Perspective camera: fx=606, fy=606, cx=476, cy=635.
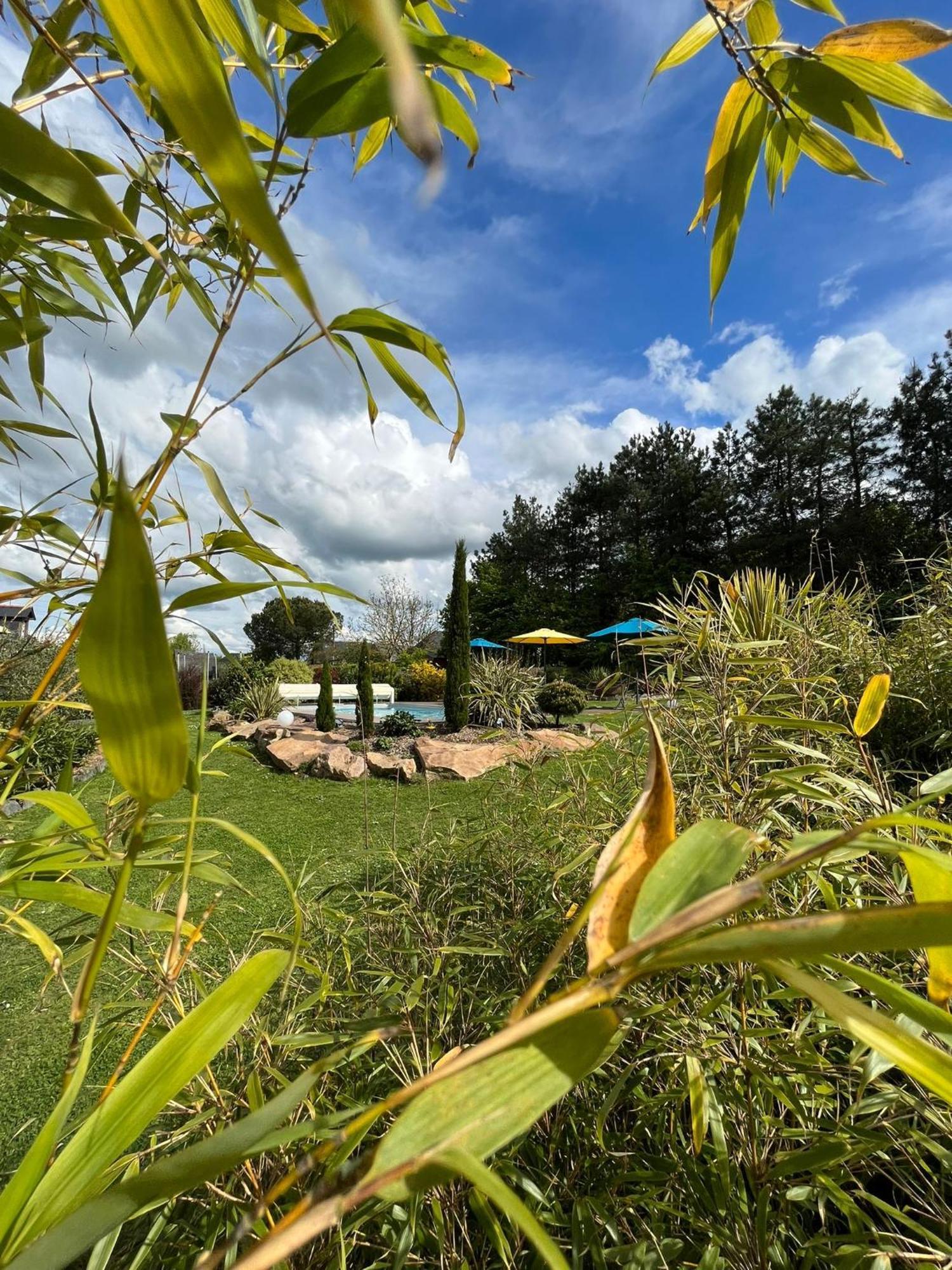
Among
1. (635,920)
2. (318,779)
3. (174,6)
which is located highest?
(174,6)

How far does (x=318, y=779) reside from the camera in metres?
8.32

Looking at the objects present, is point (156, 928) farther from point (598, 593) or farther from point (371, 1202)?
point (598, 593)

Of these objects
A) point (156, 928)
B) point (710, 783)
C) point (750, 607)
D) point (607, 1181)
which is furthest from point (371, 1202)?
point (750, 607)

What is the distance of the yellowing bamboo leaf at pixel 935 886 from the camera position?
0.28m

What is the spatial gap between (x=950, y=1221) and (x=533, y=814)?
4.08 ft

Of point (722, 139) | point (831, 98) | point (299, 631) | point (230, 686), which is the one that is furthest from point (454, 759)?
point (299, 631)

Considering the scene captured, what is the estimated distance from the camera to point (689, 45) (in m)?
0.63

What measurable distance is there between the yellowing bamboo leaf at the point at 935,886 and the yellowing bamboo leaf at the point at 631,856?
0.38ft

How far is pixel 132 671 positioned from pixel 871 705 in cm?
70

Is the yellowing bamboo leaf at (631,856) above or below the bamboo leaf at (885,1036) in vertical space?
above

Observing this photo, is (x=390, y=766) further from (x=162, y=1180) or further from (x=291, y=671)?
(x=291, y=671)

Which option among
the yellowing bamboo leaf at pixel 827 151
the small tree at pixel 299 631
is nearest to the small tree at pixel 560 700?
the yellowing bamboo leaf at pixel 827 151

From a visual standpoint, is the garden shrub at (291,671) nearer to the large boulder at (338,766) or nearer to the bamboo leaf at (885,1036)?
the large boulder at (338,766)

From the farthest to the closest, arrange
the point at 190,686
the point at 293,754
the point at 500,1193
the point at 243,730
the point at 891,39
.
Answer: the point at 190,686 < the point at 243,730 < the point at 293,754 < the point at 891,39 < the point at 500,1193
